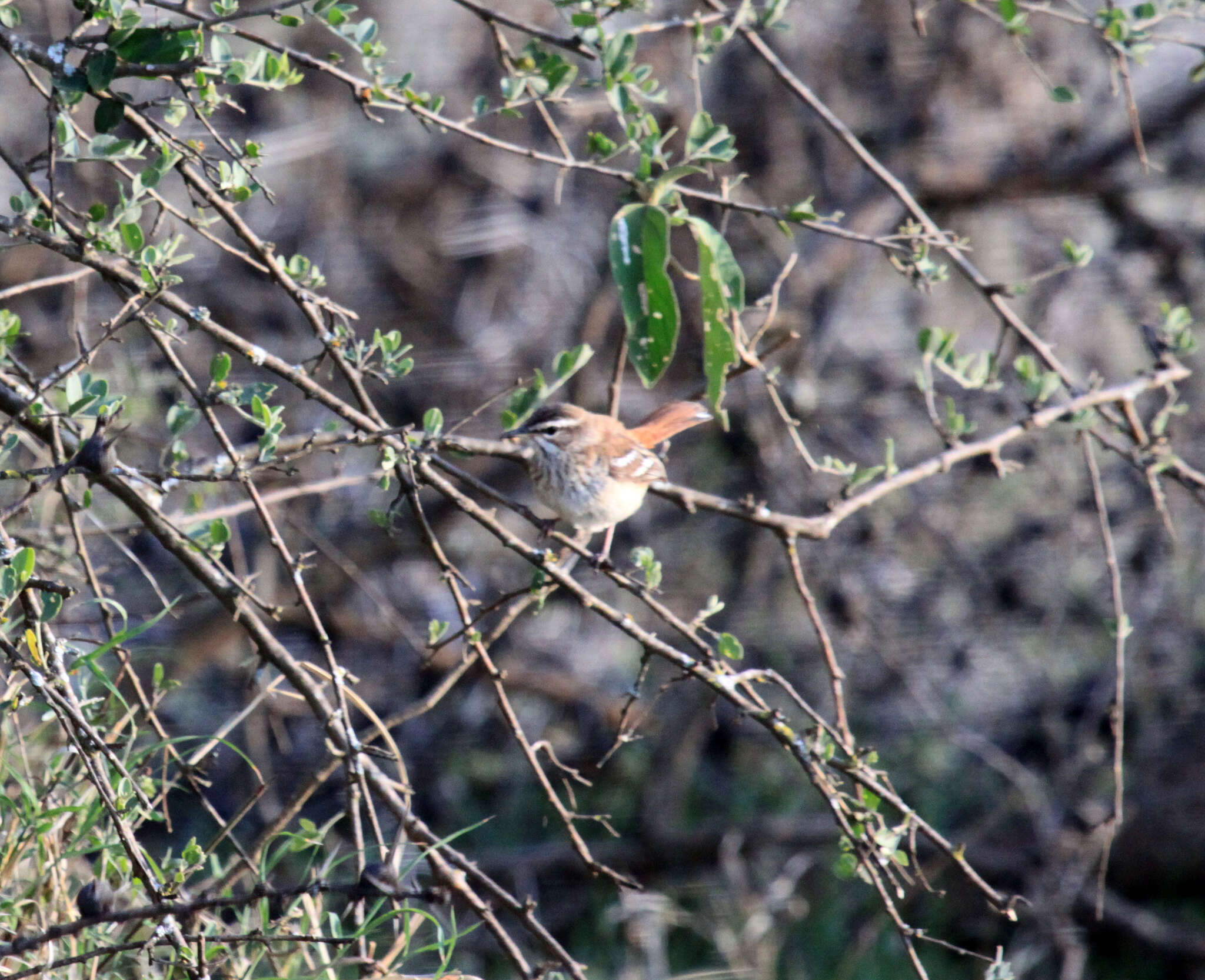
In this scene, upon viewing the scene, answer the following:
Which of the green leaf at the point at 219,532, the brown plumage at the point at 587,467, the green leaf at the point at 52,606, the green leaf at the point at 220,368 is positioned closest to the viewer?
the green leaf at the point at 52,606

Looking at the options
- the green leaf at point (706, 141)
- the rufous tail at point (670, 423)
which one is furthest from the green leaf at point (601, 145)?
the rufous tail at point (670, 423)

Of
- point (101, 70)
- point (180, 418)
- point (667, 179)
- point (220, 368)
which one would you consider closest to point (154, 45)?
point (101, 70)

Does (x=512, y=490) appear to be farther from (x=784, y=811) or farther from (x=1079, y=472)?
(x=1079, y=472)

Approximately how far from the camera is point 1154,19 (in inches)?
120

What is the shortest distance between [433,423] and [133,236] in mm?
732

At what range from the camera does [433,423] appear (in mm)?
2717

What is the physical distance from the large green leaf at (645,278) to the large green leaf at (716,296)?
0.06 meters

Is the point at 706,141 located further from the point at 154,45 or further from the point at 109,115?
the point at 109,115

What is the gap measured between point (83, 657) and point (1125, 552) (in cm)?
522

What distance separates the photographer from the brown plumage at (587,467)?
3.96 metres

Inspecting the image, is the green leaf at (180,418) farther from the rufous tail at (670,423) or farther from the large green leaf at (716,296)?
the rufous tail at (670,423)

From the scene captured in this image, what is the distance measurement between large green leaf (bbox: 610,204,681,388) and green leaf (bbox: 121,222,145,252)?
3.41 feet

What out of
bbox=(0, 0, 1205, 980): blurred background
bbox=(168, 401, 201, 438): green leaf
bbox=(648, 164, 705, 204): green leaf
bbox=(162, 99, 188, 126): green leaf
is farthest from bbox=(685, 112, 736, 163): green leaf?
bbox=(0, 0, 1205, 980): blurred background

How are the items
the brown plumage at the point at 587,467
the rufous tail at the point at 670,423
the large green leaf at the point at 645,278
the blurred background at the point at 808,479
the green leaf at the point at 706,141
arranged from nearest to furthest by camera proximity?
1. the large green leaf at the point at 645,278
2. the green leaf at the point at 706,141
3. the brown plumage at the point at 587,467
4. the rufous tail at the point at 670,423
5. the blurred background at the point at 808,479
